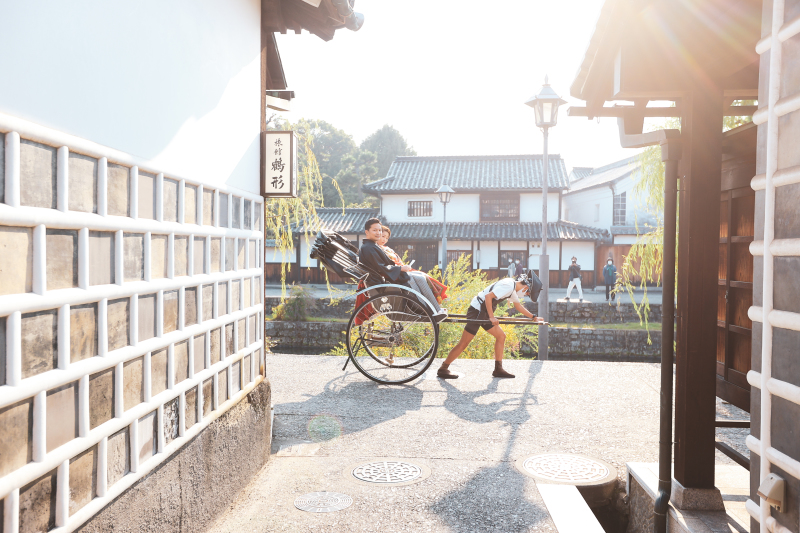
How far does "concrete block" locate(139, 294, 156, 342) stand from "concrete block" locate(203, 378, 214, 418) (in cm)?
77

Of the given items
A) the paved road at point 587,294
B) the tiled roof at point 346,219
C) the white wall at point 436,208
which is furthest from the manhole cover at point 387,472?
the white wall at point 436,208

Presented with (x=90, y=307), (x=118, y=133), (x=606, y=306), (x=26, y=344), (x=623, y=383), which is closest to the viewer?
(x=26, y=344)

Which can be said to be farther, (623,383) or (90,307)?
(623,383)

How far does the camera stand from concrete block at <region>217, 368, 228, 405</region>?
346cm

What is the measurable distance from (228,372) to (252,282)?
79cm

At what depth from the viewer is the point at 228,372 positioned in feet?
12.0

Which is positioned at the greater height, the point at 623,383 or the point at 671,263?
the point at 671,263

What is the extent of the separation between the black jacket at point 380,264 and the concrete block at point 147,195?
12.7 feet

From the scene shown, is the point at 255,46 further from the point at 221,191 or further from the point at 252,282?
the point at 252,282

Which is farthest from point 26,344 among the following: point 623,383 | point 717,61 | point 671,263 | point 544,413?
point 623,383

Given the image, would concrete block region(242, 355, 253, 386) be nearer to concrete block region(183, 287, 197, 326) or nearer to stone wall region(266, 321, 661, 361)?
concrete block region(183, 287, 197, 326)

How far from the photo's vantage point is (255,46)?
4.27 meters

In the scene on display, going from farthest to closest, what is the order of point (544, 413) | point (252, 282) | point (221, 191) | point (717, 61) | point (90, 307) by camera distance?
point (544, 413), point (252, 282), point (221, 191), point (717, 61), point (90, 307)

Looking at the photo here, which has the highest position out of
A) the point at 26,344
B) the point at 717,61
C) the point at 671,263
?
the point at 717,61
